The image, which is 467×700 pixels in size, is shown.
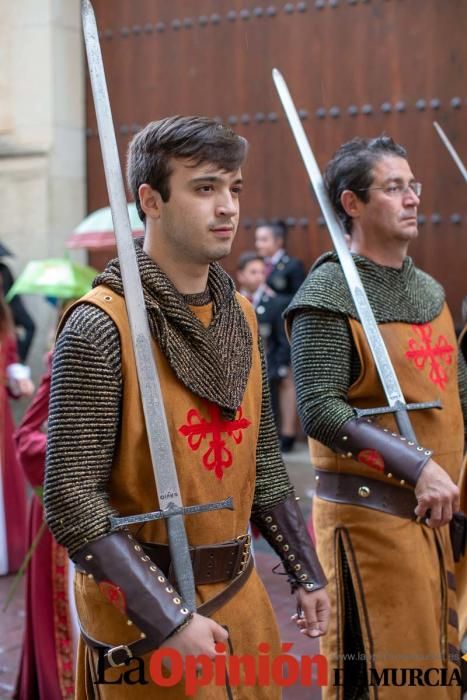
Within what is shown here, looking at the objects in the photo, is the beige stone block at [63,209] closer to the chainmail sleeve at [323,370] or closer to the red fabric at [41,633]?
the red fabric at [41,633]

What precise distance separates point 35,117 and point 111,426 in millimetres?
6138

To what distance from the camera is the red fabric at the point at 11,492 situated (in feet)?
17.5

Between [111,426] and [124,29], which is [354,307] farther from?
[124,29]

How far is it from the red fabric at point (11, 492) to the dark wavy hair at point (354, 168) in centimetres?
256

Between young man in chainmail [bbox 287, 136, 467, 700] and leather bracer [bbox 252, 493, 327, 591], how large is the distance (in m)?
0.44

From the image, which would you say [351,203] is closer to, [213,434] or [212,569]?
[213,434]

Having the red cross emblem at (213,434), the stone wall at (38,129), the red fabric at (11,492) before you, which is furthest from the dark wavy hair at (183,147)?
the stone wall at (38,129)

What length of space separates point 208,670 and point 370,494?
46.6 inches

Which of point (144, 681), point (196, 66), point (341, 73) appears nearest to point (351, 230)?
point (144, 681)

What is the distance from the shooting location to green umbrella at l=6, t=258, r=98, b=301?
4.25 metres

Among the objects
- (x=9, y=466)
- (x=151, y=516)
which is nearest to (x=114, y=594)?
(x=151, y=516)

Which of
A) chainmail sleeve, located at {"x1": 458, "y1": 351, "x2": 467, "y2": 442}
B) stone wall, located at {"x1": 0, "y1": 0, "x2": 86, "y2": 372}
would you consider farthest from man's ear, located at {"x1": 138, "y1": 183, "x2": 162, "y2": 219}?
stone wall, located at {"x1": 0, "y1": 0, "x2": 86, "y2": 372}

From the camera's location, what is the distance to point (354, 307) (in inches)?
120

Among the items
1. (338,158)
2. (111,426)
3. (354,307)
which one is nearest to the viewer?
(111,426)
